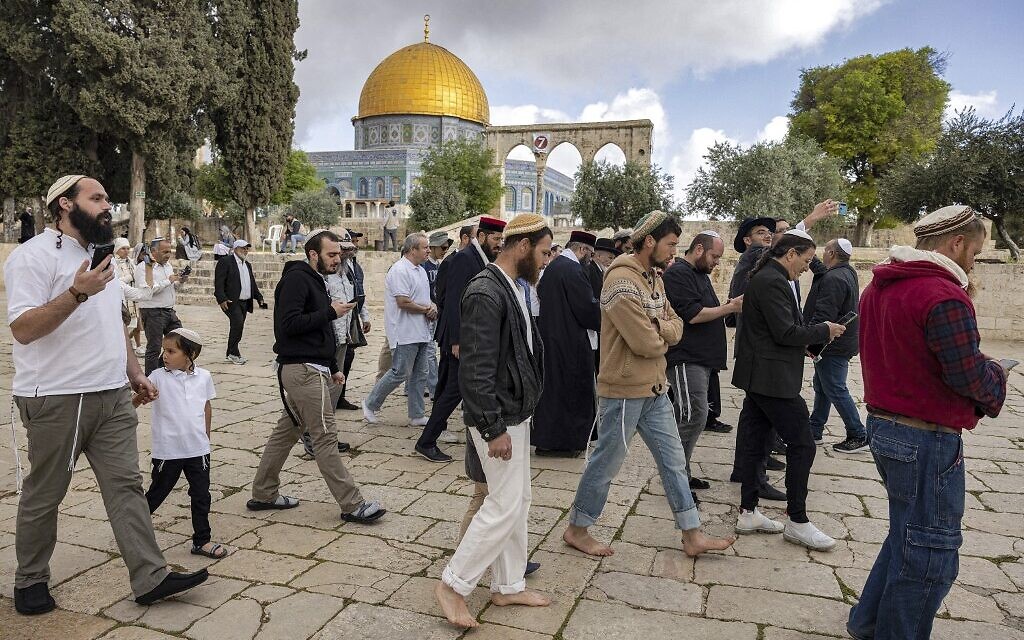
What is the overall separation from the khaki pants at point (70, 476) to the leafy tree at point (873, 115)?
114 ft

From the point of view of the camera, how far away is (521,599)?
2.98 m

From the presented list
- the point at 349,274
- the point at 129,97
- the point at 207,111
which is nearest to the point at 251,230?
the point at 207,111

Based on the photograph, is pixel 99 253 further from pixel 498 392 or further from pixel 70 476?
pixel 498 392

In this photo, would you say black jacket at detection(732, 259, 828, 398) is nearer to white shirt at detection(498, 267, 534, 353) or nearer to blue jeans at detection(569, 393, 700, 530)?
blue jeans at detection(569, 393, 700, 530)

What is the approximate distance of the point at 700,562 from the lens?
11.4ft

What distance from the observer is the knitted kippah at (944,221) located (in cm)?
239

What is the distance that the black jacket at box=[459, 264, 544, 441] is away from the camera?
8.73 feet

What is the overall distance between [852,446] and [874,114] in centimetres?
3231

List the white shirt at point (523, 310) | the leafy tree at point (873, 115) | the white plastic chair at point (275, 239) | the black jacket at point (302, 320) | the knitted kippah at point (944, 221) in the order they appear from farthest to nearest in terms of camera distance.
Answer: the leafy tree at point (873, 115) < the white plastic chair at point (275, 239) < the black jacket at point (302, 320) < the white shirt at point (523, 310) < the knitted kippah at point (944, 221)

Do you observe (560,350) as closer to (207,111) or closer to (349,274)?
(349,274)

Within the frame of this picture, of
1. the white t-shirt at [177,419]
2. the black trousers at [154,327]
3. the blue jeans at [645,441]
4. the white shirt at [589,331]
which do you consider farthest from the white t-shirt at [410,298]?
the blue jeans at [645,441]

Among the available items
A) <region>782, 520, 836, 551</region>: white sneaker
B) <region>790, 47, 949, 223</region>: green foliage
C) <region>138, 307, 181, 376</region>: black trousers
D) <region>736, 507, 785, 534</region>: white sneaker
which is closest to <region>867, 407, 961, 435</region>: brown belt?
<region>782, 520, 836, 551</region>: white sneaker

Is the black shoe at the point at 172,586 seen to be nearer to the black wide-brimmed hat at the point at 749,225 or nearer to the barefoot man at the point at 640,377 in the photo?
the barefoot man at the point at 640,377

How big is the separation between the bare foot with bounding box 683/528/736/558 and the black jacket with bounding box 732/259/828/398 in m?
0.78
